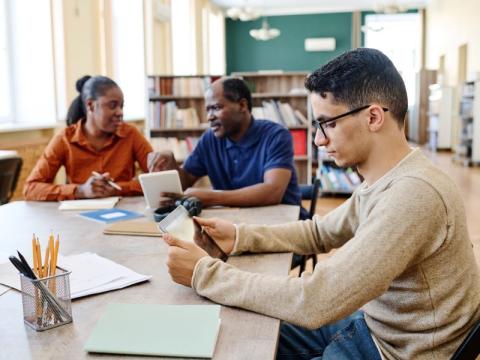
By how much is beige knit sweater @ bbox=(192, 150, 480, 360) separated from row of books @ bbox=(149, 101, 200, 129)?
4.40 meters

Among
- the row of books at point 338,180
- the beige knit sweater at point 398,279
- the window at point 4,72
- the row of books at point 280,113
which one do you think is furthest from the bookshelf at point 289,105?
the beige knit sweater at point 398,279

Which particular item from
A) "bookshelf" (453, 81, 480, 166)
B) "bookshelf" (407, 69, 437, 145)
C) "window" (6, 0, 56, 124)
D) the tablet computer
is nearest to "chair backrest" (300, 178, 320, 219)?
the tablet computer

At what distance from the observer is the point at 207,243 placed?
4.73 feet

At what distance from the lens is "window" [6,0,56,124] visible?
495 centimetres

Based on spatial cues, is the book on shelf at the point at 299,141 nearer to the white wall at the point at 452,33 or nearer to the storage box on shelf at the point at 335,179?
the storage box on shelf at the point at 335,179

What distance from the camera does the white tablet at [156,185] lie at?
198cm

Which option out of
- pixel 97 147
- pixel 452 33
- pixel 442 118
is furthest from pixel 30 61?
pixel 452 33

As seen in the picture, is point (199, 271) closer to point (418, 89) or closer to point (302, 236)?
point (302, 236)

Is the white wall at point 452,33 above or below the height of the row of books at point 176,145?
above

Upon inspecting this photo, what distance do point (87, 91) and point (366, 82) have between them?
1910mm

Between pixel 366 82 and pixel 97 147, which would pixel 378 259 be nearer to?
pixel 366 82

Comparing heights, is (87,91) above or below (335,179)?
above

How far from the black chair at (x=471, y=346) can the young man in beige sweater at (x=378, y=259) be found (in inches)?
2.4

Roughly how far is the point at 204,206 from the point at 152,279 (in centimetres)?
91
